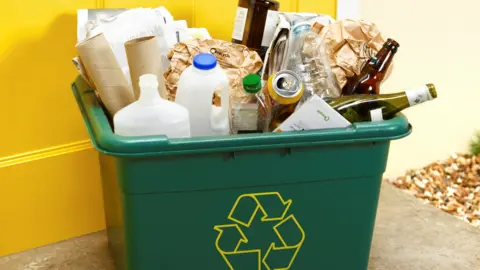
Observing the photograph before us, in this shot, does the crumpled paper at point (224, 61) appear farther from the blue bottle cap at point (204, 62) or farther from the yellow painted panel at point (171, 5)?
the yellow painted panel at point (171, 5)

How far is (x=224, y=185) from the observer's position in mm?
1155

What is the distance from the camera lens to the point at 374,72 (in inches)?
52.6

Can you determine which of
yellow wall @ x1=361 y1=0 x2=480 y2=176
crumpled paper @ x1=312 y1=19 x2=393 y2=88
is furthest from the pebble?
crumpled paper @ x1=312 y1=19 x2=393 y2=88

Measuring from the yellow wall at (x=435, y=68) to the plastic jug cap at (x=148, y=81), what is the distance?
1.11 m

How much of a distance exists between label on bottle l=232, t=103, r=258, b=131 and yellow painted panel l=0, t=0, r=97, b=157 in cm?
59

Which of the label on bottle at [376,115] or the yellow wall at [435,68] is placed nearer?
the label on bottle at [376,115]

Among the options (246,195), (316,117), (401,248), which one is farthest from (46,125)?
(401,248)

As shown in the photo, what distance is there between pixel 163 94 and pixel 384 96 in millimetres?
477

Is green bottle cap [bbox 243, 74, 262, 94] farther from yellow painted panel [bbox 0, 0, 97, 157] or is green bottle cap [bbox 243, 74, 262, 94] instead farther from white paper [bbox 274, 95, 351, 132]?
yellow painted panel [bbox 0, 0, 97, 157]

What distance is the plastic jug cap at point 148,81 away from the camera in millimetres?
1125

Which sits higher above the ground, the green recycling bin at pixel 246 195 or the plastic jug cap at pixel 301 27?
the plastic jug cap at pixel 301 27

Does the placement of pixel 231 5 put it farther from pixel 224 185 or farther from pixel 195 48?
pixel 224 185

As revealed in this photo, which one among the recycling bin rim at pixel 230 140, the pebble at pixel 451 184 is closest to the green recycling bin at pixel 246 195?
the recycling bin rim at pixel 230 140

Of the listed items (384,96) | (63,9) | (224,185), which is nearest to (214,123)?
(224,185)
